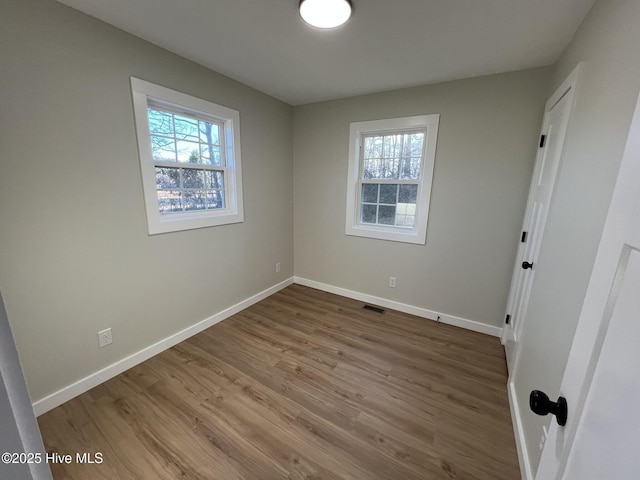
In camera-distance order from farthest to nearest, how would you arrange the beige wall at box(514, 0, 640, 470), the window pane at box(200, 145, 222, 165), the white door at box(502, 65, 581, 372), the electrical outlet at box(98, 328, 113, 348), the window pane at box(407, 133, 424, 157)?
1. the window pane at box(407, 133, 424, 157)
2. the window pane at box(200, 145, 222, 165)
3. the electrical outlet at box(98, 328, 113, 348)
4. the white door at box(502, 65, 581, 372)
5. the beige wall at box(514, 0, 640, 470)

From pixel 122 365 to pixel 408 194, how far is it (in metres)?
3.05

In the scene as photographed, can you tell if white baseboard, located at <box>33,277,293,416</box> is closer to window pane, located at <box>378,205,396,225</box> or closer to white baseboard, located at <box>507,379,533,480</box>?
window pane, located at <box>378,205,396,225</box>

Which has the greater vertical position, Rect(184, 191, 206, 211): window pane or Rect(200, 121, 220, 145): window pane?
Rect(200, 121, 220, 145): window pane

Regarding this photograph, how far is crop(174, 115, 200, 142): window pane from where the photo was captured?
2217mm

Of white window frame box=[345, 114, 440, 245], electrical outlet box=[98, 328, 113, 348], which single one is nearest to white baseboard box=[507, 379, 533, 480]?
white window frame box=[345, 114, 440, 245]

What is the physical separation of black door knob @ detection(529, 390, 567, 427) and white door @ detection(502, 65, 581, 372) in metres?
1.41

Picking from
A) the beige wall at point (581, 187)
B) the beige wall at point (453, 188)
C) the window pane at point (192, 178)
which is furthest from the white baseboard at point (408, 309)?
the window pane at point (192, 178)

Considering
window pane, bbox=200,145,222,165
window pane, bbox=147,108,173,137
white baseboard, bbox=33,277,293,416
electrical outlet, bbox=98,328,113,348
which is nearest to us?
white baseboard, bbox=33,277,293,416

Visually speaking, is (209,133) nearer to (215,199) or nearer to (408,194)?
(215,199)

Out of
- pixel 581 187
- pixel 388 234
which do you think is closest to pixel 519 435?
pixel 581 187

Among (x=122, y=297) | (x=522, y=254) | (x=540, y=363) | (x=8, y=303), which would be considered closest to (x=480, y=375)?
(x=540, y=363)

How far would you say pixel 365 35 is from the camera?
1728 millimetres

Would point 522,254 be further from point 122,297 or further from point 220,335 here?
point 122,297

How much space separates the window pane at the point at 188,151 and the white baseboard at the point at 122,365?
156 cm
